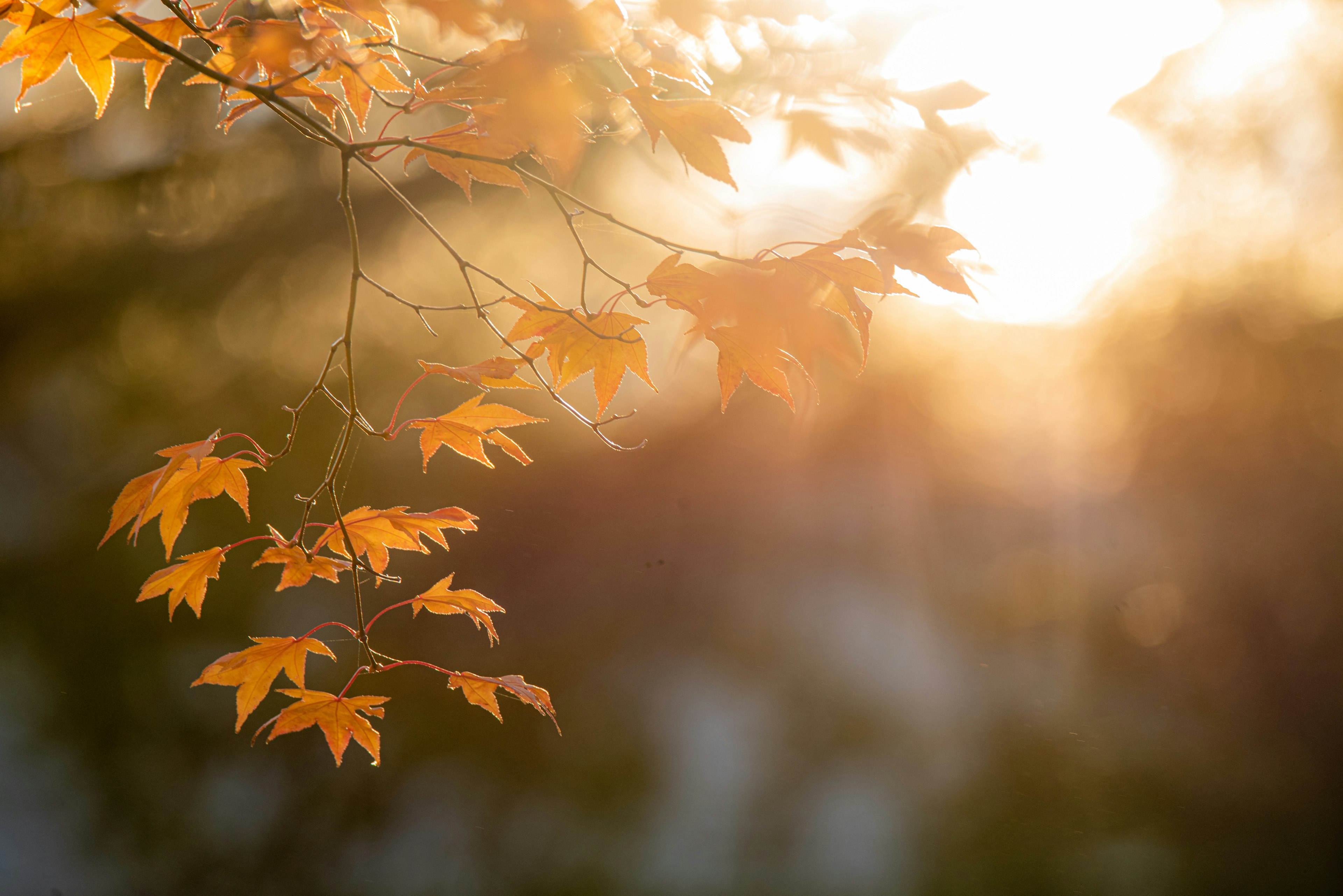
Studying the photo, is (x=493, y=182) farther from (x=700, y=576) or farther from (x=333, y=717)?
(x=700, y=576)

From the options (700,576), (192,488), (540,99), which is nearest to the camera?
(540,99)

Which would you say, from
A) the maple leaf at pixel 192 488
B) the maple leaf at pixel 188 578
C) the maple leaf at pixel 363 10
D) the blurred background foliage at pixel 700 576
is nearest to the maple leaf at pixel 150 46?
the maple leaf at pixel 363 10

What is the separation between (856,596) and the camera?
2164mm

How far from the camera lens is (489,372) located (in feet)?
2.17

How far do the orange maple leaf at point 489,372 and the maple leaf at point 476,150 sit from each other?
17cm

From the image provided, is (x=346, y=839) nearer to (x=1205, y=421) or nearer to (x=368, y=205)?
(x=368, y=205)

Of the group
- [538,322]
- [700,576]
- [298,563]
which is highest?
[538,322]

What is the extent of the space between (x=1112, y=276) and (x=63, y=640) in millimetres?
3423

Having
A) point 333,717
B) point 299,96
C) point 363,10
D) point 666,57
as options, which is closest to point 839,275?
point 666,57

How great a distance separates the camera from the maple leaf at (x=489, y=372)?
66 cm

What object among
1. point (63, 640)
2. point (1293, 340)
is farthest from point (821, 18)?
point (63, 640)

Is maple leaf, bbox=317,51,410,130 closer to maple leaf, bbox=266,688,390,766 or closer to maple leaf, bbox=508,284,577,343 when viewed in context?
maple leaf, bbox=508,284,577,343

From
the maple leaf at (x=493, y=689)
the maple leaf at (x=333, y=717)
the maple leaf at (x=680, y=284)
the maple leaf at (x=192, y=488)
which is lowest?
the maple leaf at (x=333, y=717)

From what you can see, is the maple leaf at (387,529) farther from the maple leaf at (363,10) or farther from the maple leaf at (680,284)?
the maple leaf at (363,10)
